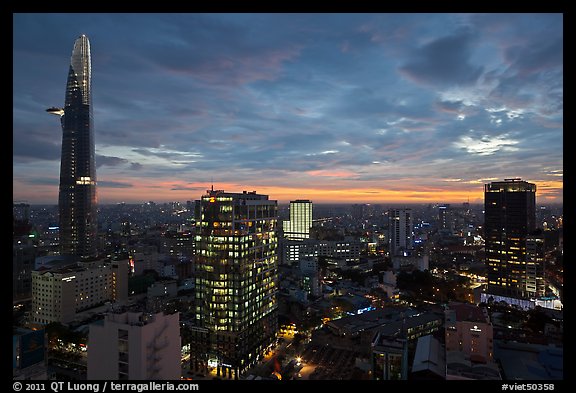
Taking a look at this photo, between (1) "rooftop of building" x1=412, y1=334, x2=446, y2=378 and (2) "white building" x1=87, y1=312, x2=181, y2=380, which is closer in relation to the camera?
(2) "white building" x1=87, y1=312, x2=181, y2=380

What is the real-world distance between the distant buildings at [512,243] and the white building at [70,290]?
2041 cm

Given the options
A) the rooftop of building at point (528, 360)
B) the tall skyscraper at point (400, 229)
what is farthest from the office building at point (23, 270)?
the tall skyscraper at point (400, 229)

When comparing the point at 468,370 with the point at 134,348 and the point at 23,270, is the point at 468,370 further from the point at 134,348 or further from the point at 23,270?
the point at 23,270

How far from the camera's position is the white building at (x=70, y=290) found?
16.4 meters

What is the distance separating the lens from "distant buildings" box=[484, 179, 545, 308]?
20094 millimetres

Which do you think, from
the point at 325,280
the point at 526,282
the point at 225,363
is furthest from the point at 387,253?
the point at 225,363

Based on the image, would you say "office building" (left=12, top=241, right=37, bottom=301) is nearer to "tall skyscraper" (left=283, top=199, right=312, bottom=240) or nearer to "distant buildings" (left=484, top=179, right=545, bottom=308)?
"distant buildings" (left=484, top=179, right=545, bottom=308)

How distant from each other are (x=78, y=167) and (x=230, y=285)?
97.1 ft

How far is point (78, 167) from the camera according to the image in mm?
34438

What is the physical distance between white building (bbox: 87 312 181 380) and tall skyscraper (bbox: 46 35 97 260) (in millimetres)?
30627

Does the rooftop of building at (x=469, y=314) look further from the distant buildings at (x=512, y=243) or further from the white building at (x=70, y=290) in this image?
the white building at (x=70, y=290)

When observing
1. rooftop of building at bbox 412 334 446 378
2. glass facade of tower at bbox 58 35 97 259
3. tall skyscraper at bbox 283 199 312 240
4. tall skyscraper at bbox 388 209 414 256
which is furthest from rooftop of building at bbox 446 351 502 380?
tall skyscraper at bbox 283 199 312 240

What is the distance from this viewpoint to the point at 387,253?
35219mm

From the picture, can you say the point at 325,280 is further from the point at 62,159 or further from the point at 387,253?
the point at 62,159
